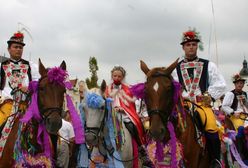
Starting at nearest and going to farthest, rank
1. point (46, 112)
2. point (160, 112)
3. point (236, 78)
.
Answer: point (160, 112), point (46, 112), point (236, 78)

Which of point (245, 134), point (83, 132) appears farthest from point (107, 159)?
point (245, 134)

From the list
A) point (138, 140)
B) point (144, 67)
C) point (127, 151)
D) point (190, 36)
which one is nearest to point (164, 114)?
point (144, 67)

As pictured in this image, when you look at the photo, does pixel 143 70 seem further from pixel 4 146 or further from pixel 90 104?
pixel 4 146

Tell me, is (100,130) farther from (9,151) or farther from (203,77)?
(203,77)

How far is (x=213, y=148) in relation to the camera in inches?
321

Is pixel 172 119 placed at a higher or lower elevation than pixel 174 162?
higher

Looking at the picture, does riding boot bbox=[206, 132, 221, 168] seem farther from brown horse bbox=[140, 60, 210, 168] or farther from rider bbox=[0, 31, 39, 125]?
rider bbox=[0, 31, 39, 125]

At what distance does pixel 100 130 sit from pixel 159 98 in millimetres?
1947

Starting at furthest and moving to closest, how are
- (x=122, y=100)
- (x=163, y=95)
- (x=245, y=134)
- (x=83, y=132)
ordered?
(x=245, y=134) → (x=122, y=100) → (x=83, y=132) → (x=163, y=95)

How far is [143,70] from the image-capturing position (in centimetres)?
755

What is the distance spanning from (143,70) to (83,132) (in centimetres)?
179

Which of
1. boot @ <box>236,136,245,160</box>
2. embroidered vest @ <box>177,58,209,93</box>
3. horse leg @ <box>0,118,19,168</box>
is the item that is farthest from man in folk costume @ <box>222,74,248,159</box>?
horse leg @ <box>0,118,19,168</box>


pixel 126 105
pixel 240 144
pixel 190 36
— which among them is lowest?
pixel 240 144

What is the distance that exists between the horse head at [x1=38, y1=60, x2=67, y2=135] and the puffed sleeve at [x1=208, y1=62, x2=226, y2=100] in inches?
129
